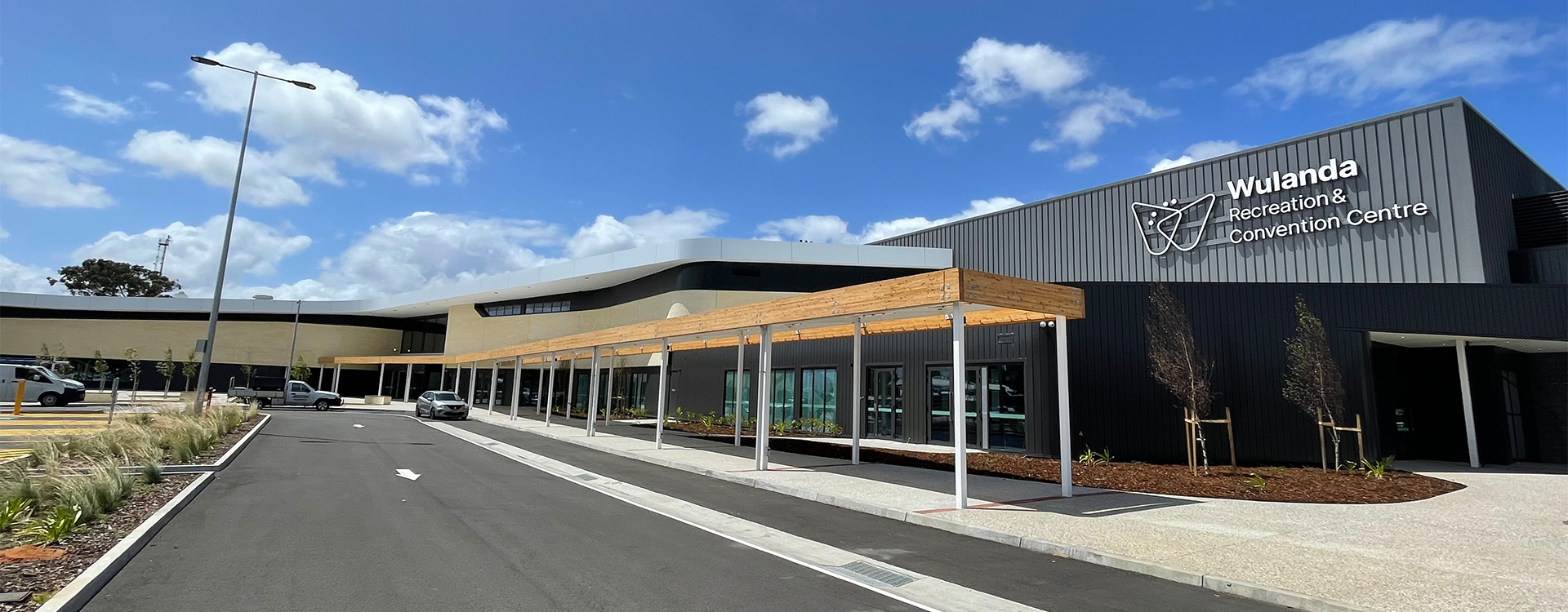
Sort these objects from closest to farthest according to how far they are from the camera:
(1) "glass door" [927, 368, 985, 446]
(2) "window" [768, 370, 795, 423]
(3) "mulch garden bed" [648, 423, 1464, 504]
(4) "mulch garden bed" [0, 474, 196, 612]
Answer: (4) "mulch garden bed" [0, 474, 196, 612], (3) "mulch garden bed" [648, 423, 1464, 504], (1) "glass door" [927, 368, 985, 446], (2) "window" [768, 370, 795, 423]

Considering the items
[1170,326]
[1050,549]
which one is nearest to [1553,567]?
[1050,549]

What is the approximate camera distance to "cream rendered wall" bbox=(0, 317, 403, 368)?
60.3 metres

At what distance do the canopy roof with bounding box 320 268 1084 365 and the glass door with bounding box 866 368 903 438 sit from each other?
2.77 metres

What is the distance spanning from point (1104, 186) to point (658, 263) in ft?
74.2

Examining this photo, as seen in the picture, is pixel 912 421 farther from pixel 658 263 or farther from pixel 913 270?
pixel 658 263

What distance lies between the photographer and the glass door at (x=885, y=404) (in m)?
22.5

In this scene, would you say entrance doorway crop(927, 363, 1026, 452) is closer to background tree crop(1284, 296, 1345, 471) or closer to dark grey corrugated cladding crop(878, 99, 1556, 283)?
background tree crop(1284, 296, 1345, 471)

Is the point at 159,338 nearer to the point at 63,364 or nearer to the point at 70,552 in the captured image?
the point at 63,364

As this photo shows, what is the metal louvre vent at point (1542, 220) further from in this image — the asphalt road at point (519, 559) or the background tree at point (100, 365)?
the background tree at point (100, 365)

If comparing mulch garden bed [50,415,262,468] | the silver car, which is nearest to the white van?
the silver car

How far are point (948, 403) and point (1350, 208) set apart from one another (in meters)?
13.3

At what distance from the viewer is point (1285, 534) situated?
8883 mm

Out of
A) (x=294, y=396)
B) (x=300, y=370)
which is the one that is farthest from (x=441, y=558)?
(x=300, y=370)

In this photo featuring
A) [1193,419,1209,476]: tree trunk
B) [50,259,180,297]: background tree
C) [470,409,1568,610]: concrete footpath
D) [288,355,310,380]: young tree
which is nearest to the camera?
[470,409,1568,610]: concrete footpath
